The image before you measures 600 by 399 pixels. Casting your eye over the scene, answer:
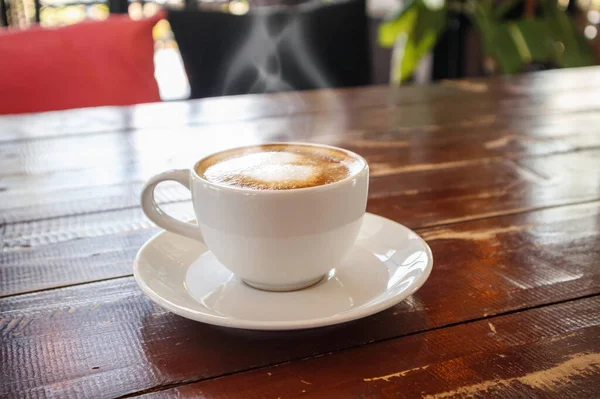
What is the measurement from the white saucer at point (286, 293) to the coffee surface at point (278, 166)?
0.30ft

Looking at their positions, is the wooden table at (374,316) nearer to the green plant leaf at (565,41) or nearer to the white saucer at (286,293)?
the white saucer at (286,293)

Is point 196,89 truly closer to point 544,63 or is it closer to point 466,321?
point 466,321

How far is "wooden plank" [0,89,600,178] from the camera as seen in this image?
97 centimetres

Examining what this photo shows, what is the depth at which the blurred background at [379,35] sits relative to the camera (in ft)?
6.93

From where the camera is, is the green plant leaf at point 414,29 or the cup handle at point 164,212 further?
the green plant leaf at point 414,29

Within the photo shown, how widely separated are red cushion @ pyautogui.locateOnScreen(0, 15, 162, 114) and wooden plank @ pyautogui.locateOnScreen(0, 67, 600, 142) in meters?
0.47

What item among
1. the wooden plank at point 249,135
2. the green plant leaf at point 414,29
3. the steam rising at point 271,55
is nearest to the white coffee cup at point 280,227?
the wooden plank at point 249,135

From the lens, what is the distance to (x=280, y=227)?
19.6 inches

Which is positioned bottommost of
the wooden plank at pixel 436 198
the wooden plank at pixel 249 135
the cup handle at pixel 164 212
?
the wooden plank at pixel 436 198

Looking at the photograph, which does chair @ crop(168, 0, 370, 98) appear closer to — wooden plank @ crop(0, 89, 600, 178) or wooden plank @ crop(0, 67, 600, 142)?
wooden plank @ crop(0, 67, 600, 142)

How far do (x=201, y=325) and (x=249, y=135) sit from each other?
0.64m

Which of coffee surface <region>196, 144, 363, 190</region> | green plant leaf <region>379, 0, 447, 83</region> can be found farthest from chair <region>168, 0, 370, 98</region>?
coffee surface <region>196, 144, 363, 190</region>

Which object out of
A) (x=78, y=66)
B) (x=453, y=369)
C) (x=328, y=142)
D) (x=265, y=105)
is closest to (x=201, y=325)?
(x=453, y=369)

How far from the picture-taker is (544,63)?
3258 mm
